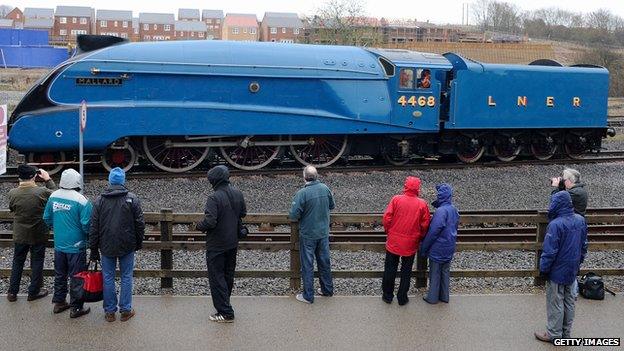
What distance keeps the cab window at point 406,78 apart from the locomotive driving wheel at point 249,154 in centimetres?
355

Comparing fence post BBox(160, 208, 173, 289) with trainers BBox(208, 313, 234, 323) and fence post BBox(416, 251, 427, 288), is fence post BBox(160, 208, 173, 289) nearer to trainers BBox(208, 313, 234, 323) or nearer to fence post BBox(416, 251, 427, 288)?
trainers BBox(208, 313, 234, 323)

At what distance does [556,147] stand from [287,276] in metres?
13.6

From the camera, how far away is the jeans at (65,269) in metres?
6.77

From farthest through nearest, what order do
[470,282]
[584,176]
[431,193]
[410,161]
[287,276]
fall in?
[410,161], [584,176], [431,193], [470,282], [287,276]

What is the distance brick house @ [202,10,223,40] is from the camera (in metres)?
116

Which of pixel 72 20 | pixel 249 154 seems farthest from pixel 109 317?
pixel 72 20

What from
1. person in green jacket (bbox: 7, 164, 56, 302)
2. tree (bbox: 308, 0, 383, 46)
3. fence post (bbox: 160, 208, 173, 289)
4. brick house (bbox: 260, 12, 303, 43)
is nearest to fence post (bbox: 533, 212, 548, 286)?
fence post (bbox: 160, 208, 173, 289)

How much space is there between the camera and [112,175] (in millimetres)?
6441

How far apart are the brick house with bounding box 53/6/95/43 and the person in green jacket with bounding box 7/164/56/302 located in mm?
93360

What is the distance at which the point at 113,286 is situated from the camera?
22.0ft

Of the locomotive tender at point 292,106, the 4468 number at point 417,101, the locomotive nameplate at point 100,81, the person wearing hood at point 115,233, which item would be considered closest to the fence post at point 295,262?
the person wearing hood at point 115,233

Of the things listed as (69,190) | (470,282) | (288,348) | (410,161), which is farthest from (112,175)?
(410,161)

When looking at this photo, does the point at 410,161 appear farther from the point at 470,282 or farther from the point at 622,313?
the point at 622,313

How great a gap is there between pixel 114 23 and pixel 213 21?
892 inches
